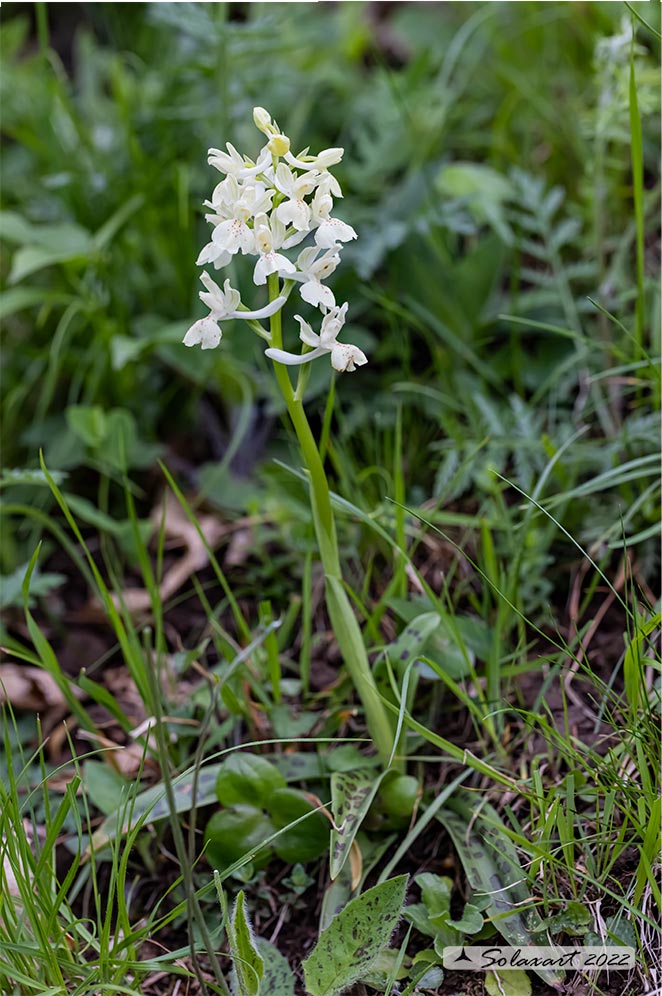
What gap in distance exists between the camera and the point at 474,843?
3.85 feet

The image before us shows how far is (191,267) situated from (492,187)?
0.71 m

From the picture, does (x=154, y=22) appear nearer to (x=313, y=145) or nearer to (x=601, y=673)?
(x=313, y=145)

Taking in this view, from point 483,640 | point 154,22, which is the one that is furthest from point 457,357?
point 154,22

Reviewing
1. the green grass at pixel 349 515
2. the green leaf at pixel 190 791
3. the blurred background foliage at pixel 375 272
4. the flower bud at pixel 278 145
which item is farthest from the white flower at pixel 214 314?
the green leaf at pixel 190 791

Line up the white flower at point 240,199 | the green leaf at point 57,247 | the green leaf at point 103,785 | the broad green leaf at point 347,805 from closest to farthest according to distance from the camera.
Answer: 1. the white flower at point 240,199
2. the broad green leaf at point 347,805
3. the green leaf at point 103,785
4. the green leaf at point 57,247

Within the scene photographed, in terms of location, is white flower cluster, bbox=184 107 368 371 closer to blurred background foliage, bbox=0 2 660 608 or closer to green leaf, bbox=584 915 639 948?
blurred background foliage, bbox=0 2 660 608

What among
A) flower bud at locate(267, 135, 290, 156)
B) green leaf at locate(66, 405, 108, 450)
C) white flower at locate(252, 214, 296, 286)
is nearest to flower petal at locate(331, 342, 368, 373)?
white flower at locate(252, 214, 296, 286)

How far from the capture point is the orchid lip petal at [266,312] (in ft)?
3.25

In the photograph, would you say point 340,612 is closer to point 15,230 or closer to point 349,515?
point 349,515

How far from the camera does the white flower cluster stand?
971 millimetres

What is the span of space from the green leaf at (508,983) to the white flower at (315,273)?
833 millimetres

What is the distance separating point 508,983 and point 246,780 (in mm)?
418

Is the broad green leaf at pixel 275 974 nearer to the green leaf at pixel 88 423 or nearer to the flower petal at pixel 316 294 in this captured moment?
the flower petal at pixel 316 294

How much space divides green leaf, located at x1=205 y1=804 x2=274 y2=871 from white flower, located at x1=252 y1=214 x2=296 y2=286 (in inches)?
28.7
